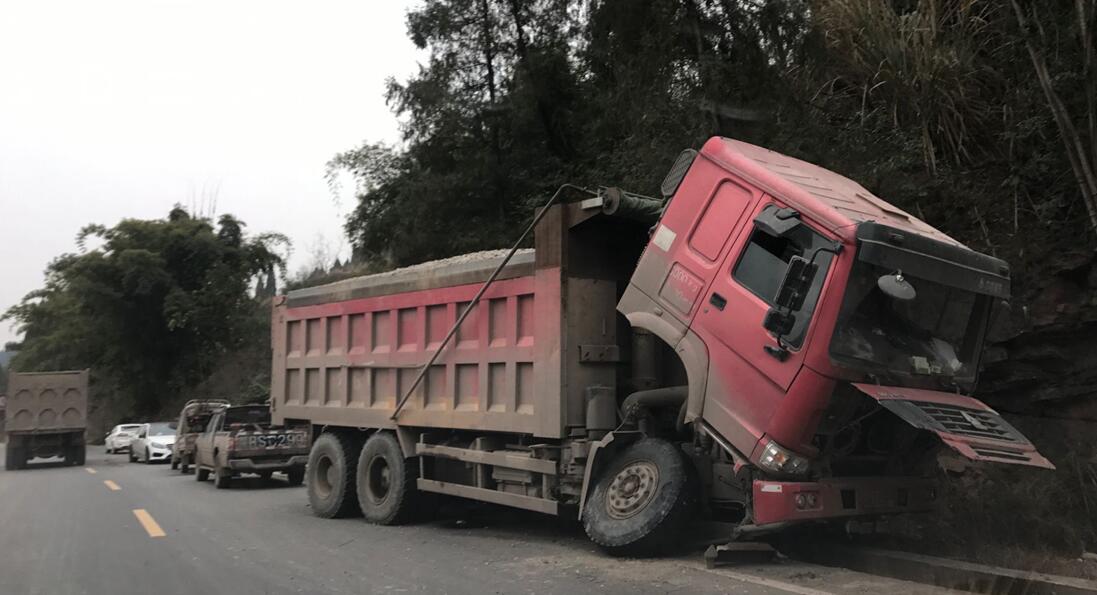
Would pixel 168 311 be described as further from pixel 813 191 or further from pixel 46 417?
pixel 813 191

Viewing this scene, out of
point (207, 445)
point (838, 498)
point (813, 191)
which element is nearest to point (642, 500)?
point (838, 498)

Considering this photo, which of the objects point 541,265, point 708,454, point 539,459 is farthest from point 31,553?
point 708,454

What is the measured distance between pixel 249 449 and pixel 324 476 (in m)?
5.00

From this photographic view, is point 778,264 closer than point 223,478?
Yes

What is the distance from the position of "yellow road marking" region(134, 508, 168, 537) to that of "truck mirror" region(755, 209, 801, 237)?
7.59 m

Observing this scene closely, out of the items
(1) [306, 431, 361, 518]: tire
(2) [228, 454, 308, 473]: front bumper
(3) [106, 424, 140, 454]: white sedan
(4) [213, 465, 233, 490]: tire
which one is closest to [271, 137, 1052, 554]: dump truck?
(1) [306, 431, 361, 518]: tire

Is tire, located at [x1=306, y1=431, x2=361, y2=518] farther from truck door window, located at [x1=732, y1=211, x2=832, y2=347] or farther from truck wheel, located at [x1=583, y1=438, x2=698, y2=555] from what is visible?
→ truck door window, located at [x1=732, y1=211, x2=832, y2=347]

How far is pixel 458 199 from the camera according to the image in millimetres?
20531

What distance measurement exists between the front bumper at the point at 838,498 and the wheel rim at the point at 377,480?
5.36 meters

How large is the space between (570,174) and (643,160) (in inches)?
267

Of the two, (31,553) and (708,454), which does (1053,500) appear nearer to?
(708,454)

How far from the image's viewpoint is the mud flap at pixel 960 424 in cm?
527

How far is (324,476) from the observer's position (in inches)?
435

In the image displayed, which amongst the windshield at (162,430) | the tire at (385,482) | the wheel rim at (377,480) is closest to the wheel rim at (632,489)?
the tire at (385,482)
